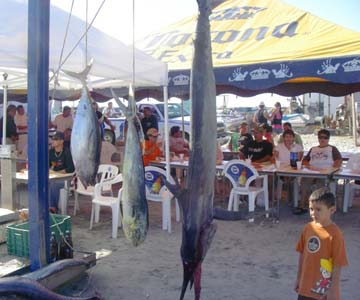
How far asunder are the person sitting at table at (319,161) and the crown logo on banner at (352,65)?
1699 millimetres

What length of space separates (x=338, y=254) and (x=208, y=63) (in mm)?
1562

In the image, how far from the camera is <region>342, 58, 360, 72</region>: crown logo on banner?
6188mm

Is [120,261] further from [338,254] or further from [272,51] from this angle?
[272,51]

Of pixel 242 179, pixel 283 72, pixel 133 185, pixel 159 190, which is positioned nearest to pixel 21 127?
pixel 159 190

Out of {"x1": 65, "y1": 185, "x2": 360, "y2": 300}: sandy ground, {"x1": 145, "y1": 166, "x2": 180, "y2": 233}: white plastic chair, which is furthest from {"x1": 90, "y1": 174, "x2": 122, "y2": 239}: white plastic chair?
{"x1": 145, "y1": 166, "x2": 180, "y2": 233}: white plastic chair

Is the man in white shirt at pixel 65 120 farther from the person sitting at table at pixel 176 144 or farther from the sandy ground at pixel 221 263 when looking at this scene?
the sandy ground at pixel 221 263

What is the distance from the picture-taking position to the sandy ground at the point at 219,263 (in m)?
4.41

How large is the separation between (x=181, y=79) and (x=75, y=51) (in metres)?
2.95

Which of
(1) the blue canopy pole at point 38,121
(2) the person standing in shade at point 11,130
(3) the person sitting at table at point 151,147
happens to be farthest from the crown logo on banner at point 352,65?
(2) the person standing in shade at point 11,130

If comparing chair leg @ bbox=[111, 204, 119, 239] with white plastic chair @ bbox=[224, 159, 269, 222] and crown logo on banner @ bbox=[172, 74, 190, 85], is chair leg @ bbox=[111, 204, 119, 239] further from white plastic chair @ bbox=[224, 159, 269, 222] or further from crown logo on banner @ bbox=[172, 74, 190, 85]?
crown logo on banner @ bbox=[172, 74, 190, 85]

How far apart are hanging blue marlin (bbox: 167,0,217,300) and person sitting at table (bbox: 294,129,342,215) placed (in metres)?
5.85

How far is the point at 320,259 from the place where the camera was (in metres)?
2.88

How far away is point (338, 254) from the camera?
2809 mm

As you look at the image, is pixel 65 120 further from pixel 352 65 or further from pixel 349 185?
pixel 352 65
